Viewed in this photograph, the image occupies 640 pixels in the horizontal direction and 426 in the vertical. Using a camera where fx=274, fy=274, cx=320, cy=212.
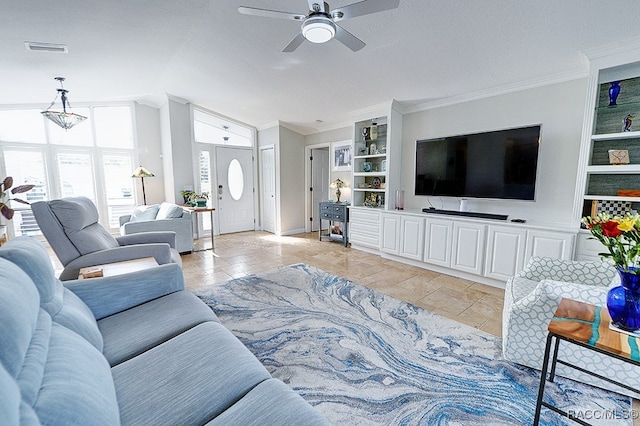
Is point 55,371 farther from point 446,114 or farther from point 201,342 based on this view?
point 446,114

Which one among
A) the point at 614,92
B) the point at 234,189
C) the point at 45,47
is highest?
the point at 45,47

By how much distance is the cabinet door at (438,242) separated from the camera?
12.0 feet

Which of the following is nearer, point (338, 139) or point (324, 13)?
point (324, 13)

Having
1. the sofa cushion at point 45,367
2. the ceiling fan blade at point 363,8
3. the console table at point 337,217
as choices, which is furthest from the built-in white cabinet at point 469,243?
the sofa cushion at point 45,367

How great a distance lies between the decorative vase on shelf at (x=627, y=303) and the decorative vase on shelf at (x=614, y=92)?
2356mm

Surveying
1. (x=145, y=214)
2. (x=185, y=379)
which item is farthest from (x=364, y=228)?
(x=185, y=379)

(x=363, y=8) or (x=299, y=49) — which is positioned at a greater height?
(x=299, y=49)

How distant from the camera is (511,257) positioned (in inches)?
123

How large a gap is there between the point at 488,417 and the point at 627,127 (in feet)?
9.80

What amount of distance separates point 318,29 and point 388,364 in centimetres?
245

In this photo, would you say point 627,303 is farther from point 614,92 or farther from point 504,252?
point 614,92

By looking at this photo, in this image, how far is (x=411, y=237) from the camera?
4.05 metres

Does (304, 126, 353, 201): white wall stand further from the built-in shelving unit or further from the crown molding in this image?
the built-in shelving unit

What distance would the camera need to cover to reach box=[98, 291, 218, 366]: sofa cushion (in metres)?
1.32
